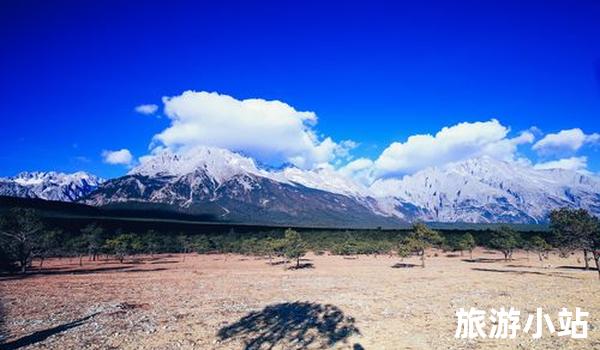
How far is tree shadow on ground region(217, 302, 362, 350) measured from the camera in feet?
78.0

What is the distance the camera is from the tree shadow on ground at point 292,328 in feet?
78.0

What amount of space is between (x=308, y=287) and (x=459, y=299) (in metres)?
19.9

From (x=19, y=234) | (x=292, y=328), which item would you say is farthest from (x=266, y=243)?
(x=292, y=328)

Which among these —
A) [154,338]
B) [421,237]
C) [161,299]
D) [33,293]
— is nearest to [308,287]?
[161,299]

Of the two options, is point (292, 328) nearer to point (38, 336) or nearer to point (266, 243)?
point (38, 336)

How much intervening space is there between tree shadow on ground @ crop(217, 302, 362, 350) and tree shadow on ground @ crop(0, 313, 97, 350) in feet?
38.1

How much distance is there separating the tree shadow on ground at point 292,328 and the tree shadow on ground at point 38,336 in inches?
457

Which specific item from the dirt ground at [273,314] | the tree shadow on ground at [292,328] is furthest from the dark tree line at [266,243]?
the tree shadow on ground at [292,328]

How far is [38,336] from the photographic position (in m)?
25.3

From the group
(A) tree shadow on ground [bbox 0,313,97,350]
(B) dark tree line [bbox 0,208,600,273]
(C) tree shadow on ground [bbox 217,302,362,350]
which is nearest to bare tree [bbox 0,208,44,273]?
(B) dark tree line [bbox 0,208,600,273]

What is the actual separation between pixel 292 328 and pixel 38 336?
1732cm

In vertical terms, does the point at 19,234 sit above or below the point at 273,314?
above

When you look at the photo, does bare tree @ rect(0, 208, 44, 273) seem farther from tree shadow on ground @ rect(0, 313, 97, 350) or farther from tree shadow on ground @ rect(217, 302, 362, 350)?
tree shadow on ground @ rect(217, 302, 362, 350)

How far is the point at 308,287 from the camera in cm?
5081
